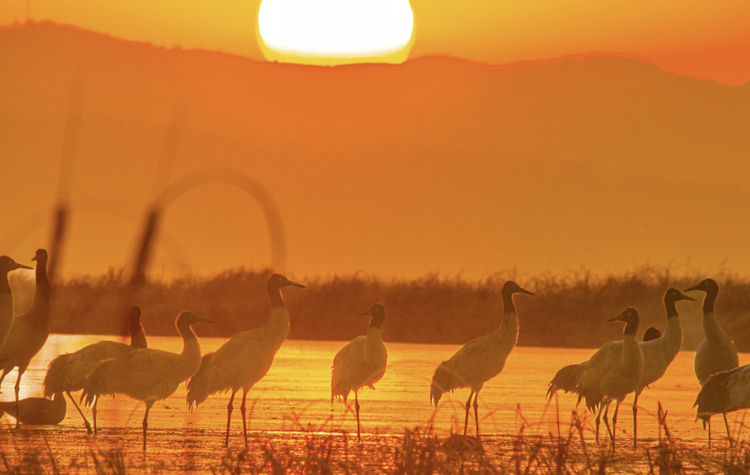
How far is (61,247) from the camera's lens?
635 inches

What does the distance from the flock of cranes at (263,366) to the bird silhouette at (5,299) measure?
14mm

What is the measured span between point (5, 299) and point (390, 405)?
15.8 feet

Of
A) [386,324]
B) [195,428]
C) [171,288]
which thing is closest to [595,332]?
[386,324]

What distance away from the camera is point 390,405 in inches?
520

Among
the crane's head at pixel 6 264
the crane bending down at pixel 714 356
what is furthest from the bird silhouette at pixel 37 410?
the crane bending down at pixel 714 356

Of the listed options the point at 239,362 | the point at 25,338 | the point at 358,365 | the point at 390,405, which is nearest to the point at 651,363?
the point at 358,365

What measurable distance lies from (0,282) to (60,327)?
2053 centimetres

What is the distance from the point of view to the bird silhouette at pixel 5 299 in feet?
36.1

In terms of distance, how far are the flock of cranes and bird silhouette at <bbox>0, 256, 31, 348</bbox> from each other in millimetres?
14

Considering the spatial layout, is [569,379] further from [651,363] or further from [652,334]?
[652,334]

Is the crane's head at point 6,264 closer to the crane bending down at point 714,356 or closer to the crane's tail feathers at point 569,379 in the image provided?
the crane's tail feathers at point 569,379

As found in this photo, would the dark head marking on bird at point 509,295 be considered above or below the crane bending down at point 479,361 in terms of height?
above

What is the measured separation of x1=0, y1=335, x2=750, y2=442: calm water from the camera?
1116 centimetres

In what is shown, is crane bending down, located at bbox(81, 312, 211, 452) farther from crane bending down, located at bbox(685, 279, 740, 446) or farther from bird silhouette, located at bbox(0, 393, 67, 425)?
crane bending down, located at bbox(685, 279, 740, 446)
